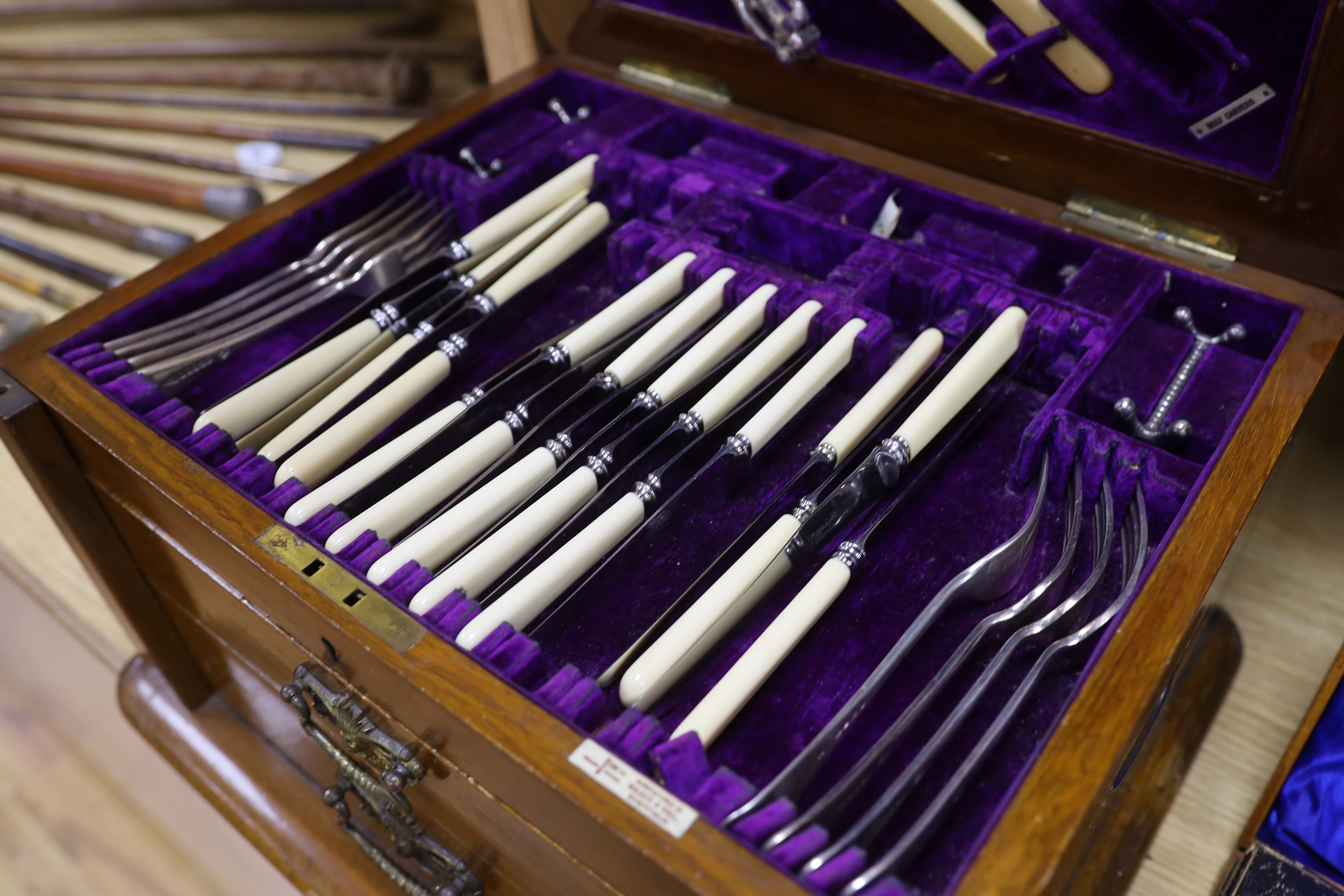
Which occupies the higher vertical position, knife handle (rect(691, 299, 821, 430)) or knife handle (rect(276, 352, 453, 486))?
knife handle (rect(691, 299, 821, 430))

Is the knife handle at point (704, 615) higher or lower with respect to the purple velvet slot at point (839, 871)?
higher

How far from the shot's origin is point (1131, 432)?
866 millimetres

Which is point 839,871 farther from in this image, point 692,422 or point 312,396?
point 312,396

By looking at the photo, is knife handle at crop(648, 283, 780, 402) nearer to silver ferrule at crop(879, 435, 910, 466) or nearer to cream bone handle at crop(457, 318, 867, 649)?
cream bone handle at crop(457, 318, 867, 649)

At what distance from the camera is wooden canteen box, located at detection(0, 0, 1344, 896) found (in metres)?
0.64

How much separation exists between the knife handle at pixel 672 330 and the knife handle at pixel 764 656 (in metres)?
0.27

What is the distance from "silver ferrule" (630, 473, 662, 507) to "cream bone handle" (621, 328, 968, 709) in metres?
0.10

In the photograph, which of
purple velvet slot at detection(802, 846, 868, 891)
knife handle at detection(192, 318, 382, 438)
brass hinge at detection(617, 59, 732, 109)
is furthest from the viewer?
brass hinge at detection(617, 59, 732, 109)

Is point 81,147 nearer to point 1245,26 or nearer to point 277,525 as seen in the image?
point 277,525

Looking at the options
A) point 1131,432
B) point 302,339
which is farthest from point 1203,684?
point 302,339

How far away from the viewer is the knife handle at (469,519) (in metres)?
0.74

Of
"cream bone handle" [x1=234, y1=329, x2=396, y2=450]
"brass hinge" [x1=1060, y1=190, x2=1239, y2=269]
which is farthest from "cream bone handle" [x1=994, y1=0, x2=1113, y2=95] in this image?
"cream bone handle" [x1=234, y1=329, x2=396, y2=450]

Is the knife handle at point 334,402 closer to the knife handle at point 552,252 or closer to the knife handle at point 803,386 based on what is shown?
the knife handle at point 552,252

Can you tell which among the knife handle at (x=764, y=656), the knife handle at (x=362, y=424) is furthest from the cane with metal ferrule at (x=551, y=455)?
the knife handle at (x=764, y=656)
